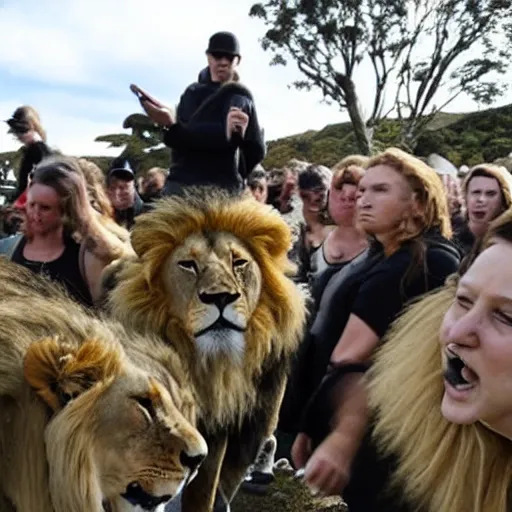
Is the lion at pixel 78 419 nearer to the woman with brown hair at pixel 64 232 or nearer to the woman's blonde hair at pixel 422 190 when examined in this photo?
the woman's blonde hair at pixel 422 190

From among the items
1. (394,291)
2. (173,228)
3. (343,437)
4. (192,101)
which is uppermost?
(192,101)

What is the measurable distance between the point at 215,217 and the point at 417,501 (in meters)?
1.46

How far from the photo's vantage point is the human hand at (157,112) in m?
3.66

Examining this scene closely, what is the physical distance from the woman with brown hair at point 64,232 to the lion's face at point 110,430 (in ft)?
5.04

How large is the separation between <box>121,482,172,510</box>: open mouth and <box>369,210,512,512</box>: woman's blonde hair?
508mm

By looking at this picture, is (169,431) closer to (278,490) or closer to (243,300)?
(243,300)

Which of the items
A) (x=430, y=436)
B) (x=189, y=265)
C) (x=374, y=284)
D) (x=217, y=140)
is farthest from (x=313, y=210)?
(x=430, y=436)

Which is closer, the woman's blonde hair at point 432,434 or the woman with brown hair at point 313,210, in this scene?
the woman's blonde hair at point 432,434

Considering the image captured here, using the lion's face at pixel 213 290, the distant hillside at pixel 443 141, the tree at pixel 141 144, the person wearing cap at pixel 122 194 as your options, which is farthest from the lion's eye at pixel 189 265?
the distant hillside at pixel 443 141

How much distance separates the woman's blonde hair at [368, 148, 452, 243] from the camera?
2617 mm

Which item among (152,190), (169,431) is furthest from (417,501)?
(152,190)

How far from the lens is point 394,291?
7.87 feet

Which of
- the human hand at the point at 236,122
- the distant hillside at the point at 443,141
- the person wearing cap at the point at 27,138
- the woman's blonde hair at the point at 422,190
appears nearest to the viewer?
the woman's blonde hair at the point at 422,190

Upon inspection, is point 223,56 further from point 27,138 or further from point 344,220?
point 27,138
